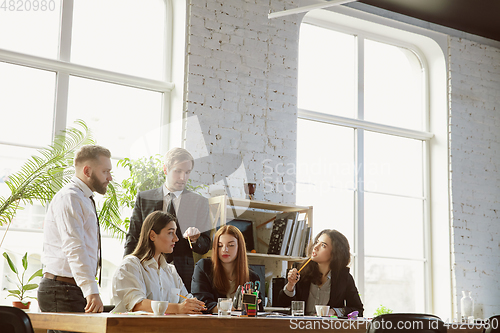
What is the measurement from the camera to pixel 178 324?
200 cm

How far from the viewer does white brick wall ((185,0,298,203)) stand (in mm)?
4730

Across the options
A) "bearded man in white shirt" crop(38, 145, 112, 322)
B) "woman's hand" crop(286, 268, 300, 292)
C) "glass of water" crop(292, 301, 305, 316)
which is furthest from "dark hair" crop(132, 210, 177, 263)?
"woman's hand" crop(286, 268, 300, 292)

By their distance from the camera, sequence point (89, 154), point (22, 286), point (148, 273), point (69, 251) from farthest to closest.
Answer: point (22, 286) → point (89, 154) → point (148, 273) → point (69, 251)

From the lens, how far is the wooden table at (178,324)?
1860 millimetres

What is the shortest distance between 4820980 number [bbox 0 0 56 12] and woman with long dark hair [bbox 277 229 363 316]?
280 centimetres

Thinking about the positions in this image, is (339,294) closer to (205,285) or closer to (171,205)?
(205,285)

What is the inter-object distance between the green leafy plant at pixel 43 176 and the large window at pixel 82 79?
0.24 metres

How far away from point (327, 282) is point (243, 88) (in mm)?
1925

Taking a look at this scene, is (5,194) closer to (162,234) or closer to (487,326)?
(162,234)

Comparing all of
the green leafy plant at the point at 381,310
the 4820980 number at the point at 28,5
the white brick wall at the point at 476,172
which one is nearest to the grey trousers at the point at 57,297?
the 4820980 number at the point at 28,5

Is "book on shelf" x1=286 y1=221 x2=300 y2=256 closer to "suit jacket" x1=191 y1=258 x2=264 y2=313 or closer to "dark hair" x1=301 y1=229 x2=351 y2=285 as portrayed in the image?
"dark hair" x1=301 y1=229 x2=351 y2=285

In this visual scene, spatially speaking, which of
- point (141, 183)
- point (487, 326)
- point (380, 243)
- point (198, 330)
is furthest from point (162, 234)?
point (380, 243)

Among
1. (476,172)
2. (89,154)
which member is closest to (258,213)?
(89,154)

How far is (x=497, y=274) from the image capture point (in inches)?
238
